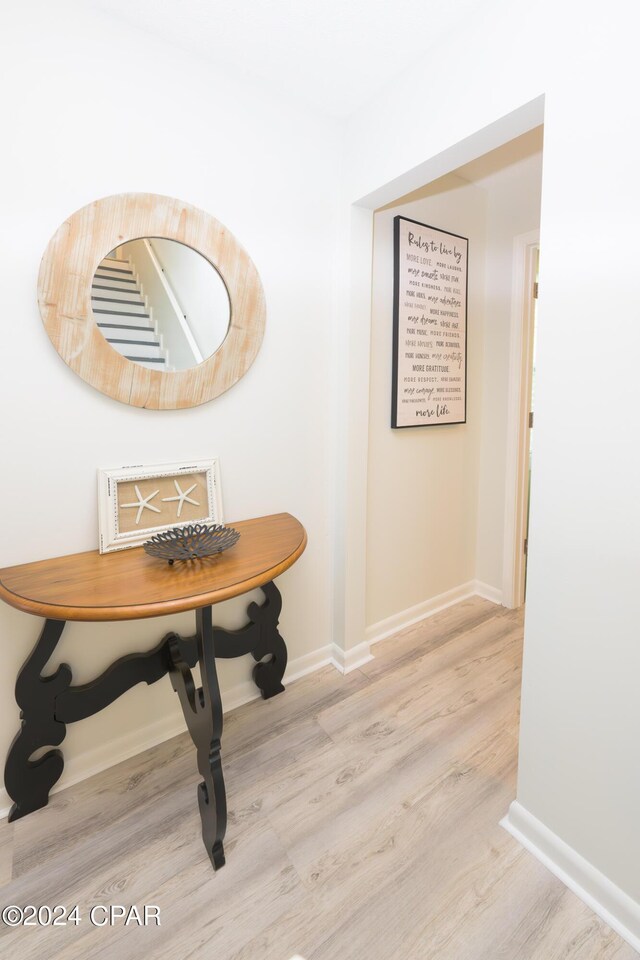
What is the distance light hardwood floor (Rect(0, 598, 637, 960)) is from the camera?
→ 1.14m

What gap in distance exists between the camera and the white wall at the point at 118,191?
133 centimetres

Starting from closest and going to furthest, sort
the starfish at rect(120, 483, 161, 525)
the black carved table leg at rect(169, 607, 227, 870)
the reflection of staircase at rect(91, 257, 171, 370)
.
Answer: the black carved table leg at rect(169, 607, 227, 870) < the reflection of staircase at rect(91, 257, 171, 370) < the starfish at rect(120, 483, 161, 525)

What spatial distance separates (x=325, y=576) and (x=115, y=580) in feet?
Result: 3.57

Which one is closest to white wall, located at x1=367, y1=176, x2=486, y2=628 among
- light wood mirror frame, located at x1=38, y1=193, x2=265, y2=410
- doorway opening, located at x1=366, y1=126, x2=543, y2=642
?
doorway opening, located at x1=366, y1=126, x2=543, y2=642

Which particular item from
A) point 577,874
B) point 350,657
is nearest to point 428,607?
point 350,657

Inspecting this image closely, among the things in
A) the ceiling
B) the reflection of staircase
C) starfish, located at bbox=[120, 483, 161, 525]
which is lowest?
starfish, located at bbox=[120, 483, 161, 525]

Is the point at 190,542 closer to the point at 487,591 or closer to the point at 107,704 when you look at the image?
the point at 107,704

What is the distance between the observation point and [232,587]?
1245 mm

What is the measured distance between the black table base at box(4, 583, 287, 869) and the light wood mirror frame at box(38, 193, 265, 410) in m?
0.75

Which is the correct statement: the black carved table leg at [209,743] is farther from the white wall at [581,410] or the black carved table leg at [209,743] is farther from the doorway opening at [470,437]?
the doorway opening at [470,437]

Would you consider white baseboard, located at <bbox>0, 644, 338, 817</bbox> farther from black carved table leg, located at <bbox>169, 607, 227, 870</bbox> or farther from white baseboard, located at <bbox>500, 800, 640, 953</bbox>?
white baseboard, located at <bbox>500, 800, 640, 953</bbox>

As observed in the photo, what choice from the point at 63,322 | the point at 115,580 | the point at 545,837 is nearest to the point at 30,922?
the point at 115,580

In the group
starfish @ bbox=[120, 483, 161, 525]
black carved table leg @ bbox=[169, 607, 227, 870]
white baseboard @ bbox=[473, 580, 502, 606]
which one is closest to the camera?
black carved table leg @ bbox=[169, 607, 227, 870]

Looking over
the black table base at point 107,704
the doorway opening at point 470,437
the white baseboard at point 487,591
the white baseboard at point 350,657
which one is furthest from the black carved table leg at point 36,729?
the white baseboard at point 487,591
